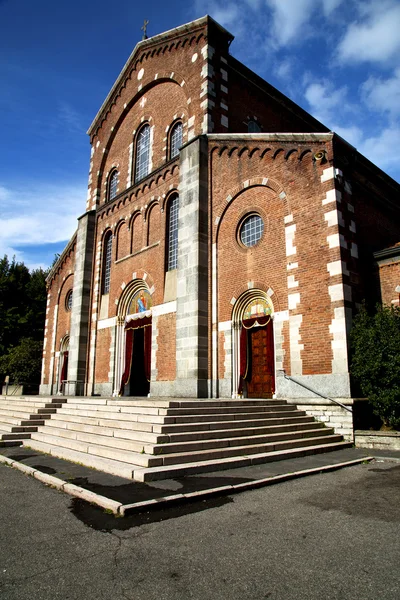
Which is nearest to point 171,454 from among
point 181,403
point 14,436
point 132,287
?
point 181,403

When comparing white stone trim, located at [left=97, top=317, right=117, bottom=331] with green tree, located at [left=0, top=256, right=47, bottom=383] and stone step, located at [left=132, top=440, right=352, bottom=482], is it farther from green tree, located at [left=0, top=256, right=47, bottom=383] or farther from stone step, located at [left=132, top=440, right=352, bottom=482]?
stone step, located at [left=132, top=440, right=352, bottom=482]

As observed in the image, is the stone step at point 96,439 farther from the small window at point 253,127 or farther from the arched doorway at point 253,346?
the small window at point 253,127

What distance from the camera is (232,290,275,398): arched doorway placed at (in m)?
14.9

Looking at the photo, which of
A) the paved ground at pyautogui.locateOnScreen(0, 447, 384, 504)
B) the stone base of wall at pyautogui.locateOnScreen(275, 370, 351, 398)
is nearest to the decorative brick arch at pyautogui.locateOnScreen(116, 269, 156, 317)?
the stone base of wall at pyautogui.locateOnScreen(275, 370, 351, 398)

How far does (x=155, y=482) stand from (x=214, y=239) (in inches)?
455

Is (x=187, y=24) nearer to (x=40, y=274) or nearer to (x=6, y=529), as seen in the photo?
(x=6, y=529)

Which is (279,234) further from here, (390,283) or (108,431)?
(108,431)

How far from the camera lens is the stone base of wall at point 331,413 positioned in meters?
11.6

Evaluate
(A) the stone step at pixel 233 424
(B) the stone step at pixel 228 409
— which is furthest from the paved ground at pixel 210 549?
(B) the stone step at pixel 228 409

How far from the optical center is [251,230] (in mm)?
16156

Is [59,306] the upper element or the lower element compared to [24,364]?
upper

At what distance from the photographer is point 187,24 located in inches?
782

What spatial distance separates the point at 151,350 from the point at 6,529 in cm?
1380

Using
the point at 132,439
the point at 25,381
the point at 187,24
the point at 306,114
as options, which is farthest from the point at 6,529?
the point at 25,381
